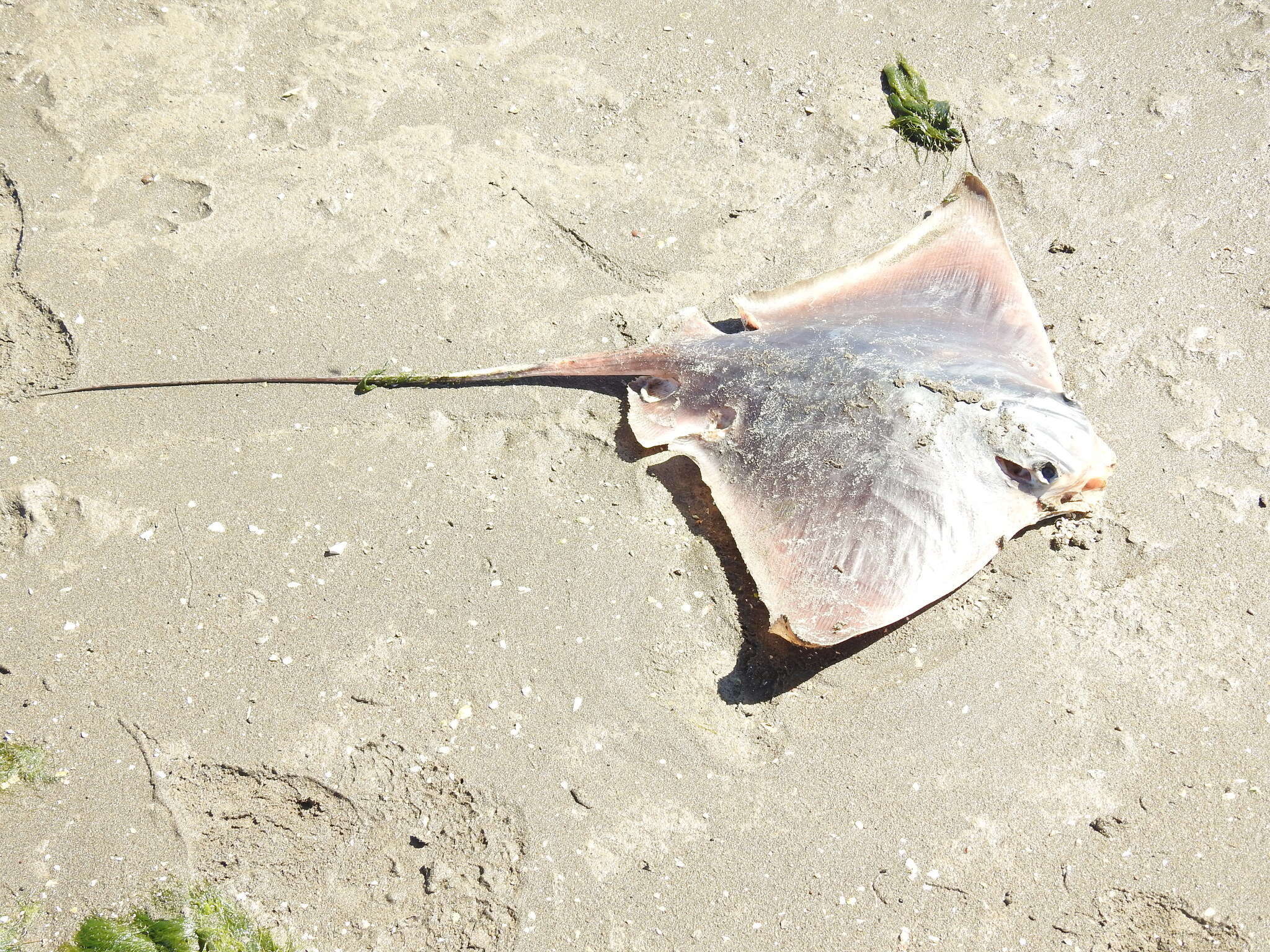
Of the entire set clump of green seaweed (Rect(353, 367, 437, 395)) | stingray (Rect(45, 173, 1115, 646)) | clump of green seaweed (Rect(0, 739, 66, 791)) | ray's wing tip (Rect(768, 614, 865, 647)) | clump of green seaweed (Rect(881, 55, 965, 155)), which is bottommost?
clump of green seaweed (Rect(0, 739, 66, 791))

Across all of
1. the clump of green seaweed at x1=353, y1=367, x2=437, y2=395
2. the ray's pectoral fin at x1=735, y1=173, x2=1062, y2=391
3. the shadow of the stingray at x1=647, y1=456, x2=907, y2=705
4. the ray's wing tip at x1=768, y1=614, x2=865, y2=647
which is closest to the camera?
the ray's wing tip at x1=768, y1=614, x2=865, y2=647

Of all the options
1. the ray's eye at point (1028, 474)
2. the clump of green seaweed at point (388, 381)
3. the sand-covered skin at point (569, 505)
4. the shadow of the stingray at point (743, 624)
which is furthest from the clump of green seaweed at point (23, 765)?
the ray's eye at point (1028, 474)

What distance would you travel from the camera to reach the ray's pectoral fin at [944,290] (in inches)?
150

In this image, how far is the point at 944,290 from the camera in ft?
13.1

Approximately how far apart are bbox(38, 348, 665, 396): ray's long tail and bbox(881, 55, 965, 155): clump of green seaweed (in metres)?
2.21

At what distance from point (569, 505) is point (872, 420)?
1403mm

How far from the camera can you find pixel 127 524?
381 cm

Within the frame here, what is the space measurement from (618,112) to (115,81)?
296 centimetres

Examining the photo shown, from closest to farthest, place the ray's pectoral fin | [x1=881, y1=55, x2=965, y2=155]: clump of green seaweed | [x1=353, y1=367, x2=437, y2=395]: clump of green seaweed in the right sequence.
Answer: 1. the ray's pectoral fin
2. [x1=353, y1=367, x2=437, y2=395]: clump of green seaweed
3. [x1=881, y1=55, x2=965, y2=155]: clump of green seaweed

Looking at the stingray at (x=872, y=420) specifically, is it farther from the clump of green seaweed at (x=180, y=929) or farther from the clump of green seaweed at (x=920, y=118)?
the clump of green seaweed at (x=180, y=929)

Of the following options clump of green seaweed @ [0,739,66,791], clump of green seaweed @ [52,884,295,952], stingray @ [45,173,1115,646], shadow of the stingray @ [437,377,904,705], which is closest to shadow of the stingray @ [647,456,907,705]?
shadow of the stingray @ [437,377,904,705]

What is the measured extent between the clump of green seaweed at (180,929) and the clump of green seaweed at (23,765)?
0.57 metres

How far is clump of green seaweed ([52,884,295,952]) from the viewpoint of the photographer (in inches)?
119

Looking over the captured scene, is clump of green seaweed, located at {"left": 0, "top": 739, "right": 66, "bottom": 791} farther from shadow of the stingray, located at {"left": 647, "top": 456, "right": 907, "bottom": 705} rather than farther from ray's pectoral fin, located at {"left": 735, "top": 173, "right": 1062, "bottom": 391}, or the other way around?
ray's pectoral fin, located at {"left": 735, "top": 173, "right": 1062, "bottom": 391}
